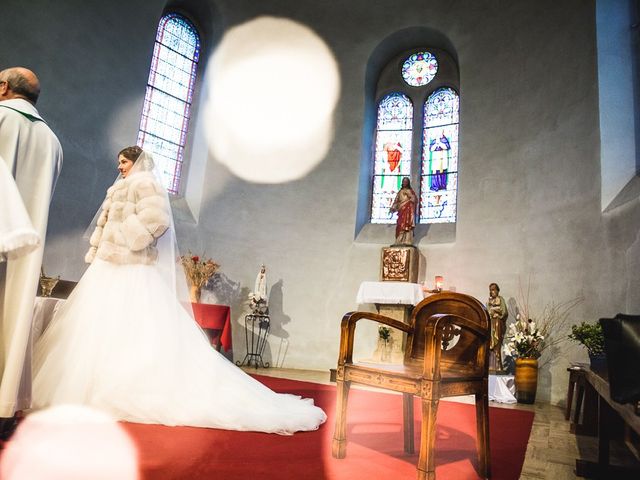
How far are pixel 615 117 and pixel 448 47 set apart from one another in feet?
12.6

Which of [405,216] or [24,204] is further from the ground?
[405,216]

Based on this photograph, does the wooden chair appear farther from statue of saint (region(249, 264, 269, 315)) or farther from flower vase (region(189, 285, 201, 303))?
statue of saint (region(249, 264, 269, 315))

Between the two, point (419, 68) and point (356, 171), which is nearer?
point (356, 171)

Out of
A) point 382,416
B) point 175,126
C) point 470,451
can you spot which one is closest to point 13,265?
point 470,451

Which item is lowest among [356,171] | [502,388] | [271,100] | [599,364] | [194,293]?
[502,388]

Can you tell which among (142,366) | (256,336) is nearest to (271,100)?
(256,336)

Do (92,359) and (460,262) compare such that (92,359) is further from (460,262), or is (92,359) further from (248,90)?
(248,90)

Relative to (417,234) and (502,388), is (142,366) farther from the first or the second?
(417,234)

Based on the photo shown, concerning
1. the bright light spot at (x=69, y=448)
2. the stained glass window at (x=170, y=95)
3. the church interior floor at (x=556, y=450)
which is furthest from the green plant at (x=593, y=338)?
the stained glass window at (x=170, y=95)

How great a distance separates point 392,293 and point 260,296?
2142 mm

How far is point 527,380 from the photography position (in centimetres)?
537

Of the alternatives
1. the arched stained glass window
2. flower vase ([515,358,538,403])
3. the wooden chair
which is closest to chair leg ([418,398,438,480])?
the wooden chair

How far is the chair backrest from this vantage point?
7.32 ft

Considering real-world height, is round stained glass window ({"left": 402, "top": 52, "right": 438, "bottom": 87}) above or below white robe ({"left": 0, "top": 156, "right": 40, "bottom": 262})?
above
